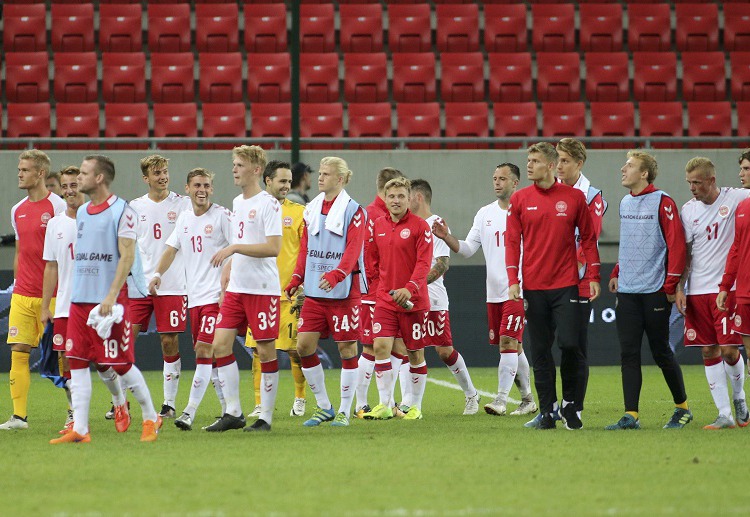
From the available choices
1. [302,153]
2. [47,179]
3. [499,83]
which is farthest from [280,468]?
[499,83]

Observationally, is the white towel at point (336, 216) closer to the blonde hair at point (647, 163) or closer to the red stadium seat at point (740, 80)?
the blonde hair at point (647, 163)

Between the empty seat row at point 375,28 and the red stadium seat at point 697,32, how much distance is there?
0.02 m

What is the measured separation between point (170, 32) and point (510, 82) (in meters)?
6.11

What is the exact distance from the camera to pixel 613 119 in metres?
18.5

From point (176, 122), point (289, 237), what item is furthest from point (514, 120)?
point (289, 237)

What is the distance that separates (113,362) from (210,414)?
A: 8.95 feet

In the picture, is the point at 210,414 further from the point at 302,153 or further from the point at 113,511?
the point at 302,153

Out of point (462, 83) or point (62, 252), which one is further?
point (462, 83)

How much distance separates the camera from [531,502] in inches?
209

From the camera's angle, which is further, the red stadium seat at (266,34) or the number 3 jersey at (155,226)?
the red stadium seat at (266,34)

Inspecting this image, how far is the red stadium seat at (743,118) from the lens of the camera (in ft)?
60.8

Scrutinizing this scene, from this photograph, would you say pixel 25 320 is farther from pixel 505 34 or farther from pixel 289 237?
pixel 505 34

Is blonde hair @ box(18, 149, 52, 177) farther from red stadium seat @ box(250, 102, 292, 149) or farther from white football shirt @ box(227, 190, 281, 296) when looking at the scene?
red stadium seat @ box(250, 102, 292, 149)

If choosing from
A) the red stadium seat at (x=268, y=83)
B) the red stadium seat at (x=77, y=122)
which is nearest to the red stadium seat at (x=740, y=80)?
the red stadium seat at (x=268, y=83)
